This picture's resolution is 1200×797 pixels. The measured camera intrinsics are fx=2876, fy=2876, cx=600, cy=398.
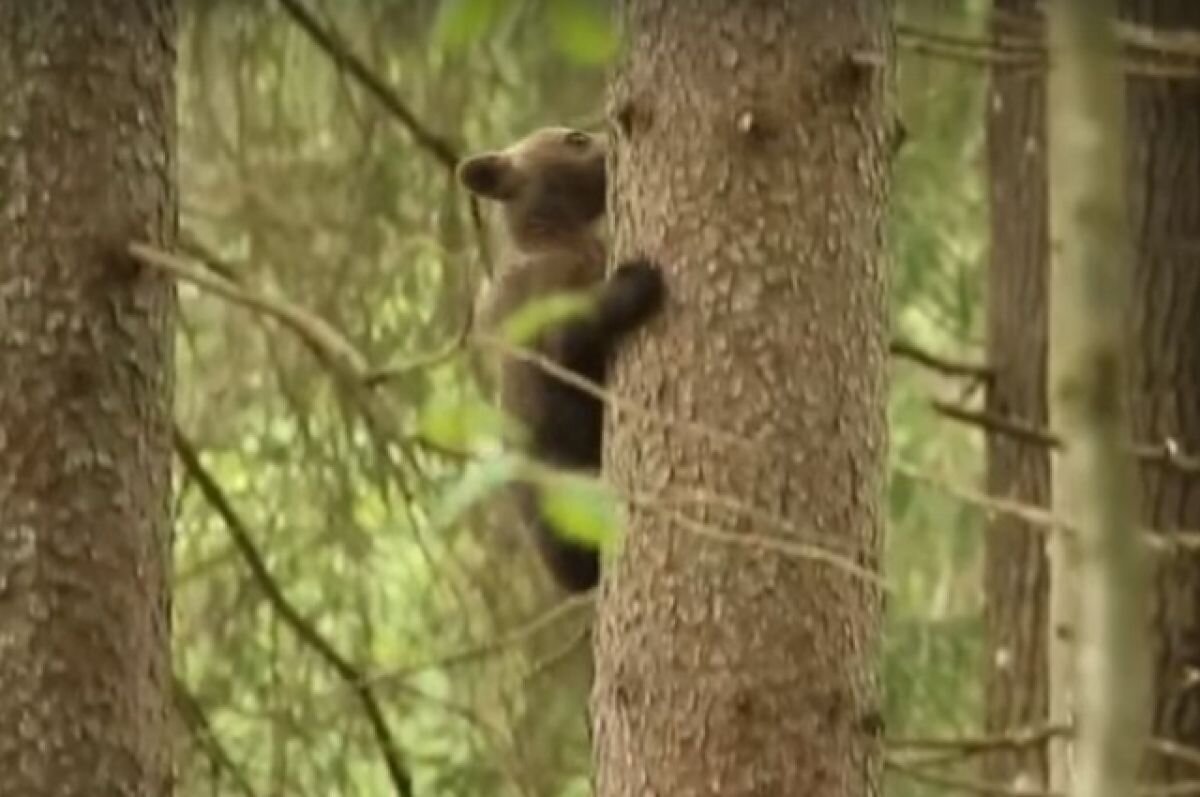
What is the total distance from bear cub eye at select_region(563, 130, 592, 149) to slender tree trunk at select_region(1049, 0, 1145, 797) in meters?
4.74

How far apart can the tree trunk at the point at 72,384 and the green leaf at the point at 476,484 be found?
195 centimetres

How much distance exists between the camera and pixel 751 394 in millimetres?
4051

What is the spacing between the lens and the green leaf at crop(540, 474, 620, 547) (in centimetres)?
258

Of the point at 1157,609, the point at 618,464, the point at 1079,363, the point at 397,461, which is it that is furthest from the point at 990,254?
the point at 1079,363

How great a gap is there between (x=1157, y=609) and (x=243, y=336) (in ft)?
7.31

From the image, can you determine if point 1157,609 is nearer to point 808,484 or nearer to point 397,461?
point 397,461

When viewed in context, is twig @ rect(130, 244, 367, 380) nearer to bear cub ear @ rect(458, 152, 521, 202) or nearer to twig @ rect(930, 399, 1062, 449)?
twig @ rect(930, 399, 1062, 449)

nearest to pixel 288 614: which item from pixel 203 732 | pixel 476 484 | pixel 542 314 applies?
pixel 203 732

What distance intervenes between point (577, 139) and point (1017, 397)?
1188 millimetres

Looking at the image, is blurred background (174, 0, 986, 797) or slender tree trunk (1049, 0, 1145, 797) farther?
blurred background (174, 0, 986, 797)

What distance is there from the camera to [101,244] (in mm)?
4328

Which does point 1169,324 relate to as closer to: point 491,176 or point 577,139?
point 577,139

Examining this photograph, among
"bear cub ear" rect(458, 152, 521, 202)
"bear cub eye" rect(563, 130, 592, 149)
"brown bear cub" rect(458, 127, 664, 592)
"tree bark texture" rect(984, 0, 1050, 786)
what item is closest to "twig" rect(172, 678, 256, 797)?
"brown bear cub" rect(458, 127, 664, 592)

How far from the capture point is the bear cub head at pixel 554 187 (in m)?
6.50
